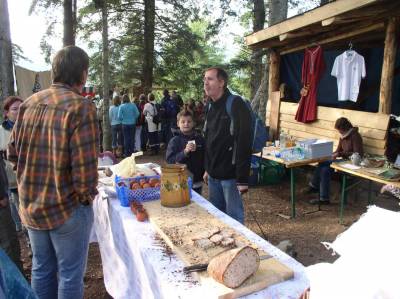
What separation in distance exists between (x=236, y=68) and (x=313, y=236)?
31.1ft

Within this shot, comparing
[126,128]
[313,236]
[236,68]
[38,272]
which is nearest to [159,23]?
[236,68]

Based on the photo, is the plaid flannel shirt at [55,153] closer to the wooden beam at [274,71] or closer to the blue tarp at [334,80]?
the blue tarp at [334,80]

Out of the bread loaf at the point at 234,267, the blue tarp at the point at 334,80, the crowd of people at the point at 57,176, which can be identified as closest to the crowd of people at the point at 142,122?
the blue tarp at the point at 334,80

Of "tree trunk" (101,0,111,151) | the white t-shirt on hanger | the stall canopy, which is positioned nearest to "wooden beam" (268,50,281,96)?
the stall canopy

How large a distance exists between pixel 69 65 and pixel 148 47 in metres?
15.1

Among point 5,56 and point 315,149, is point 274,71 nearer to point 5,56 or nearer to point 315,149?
point 315,149

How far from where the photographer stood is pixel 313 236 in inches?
189

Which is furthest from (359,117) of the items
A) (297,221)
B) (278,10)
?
(278,10)

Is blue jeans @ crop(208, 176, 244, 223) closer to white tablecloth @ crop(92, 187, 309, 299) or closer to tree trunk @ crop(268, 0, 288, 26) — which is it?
white tablecloth @ crop(92, 187, 309, 299)

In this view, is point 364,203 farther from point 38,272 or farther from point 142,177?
point 38,272

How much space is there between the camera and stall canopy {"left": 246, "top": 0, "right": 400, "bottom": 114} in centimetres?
549

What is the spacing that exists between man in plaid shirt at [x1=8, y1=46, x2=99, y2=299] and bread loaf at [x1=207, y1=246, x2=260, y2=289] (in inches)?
36.5

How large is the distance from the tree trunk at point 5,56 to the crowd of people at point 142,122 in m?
4.31

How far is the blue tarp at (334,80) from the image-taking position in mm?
7284
